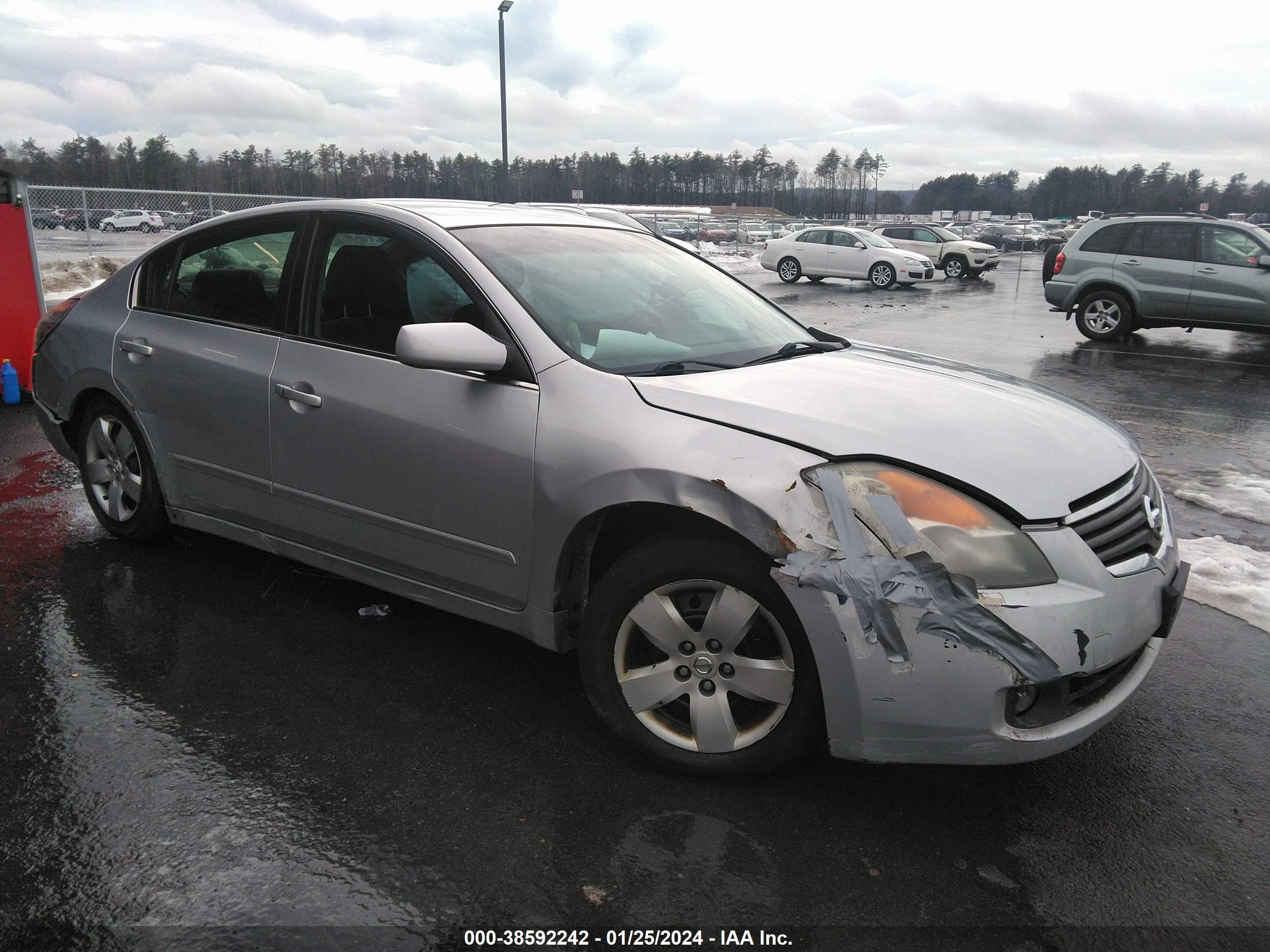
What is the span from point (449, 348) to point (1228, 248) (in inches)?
514

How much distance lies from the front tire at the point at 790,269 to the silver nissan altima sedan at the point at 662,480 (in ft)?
77.3

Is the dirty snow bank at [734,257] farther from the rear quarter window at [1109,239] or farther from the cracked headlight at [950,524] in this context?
the cracked headlight at [950,524]

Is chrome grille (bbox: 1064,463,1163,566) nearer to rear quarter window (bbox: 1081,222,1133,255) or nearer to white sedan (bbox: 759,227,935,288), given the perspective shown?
rear quarter window (bbox: 1081,222,1133,255)

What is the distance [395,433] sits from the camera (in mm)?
3230

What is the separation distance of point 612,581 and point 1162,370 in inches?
421

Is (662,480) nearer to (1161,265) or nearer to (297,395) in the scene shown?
(297,395)

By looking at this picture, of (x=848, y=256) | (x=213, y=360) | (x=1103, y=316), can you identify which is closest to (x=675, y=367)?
(x=213, y=360)

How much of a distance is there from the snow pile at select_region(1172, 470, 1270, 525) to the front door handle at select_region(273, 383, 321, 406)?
16.2 feet

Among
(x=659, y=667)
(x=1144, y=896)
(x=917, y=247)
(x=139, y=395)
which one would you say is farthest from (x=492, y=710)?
(x=917, y=247)

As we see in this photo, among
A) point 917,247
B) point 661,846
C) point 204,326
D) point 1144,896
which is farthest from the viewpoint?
point 917,247

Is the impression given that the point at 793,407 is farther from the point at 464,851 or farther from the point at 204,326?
the point at 204,326

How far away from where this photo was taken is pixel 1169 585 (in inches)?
106

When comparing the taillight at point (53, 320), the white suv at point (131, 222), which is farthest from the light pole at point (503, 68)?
the taillight at point (53, 320)

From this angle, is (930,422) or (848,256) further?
(848,256)
